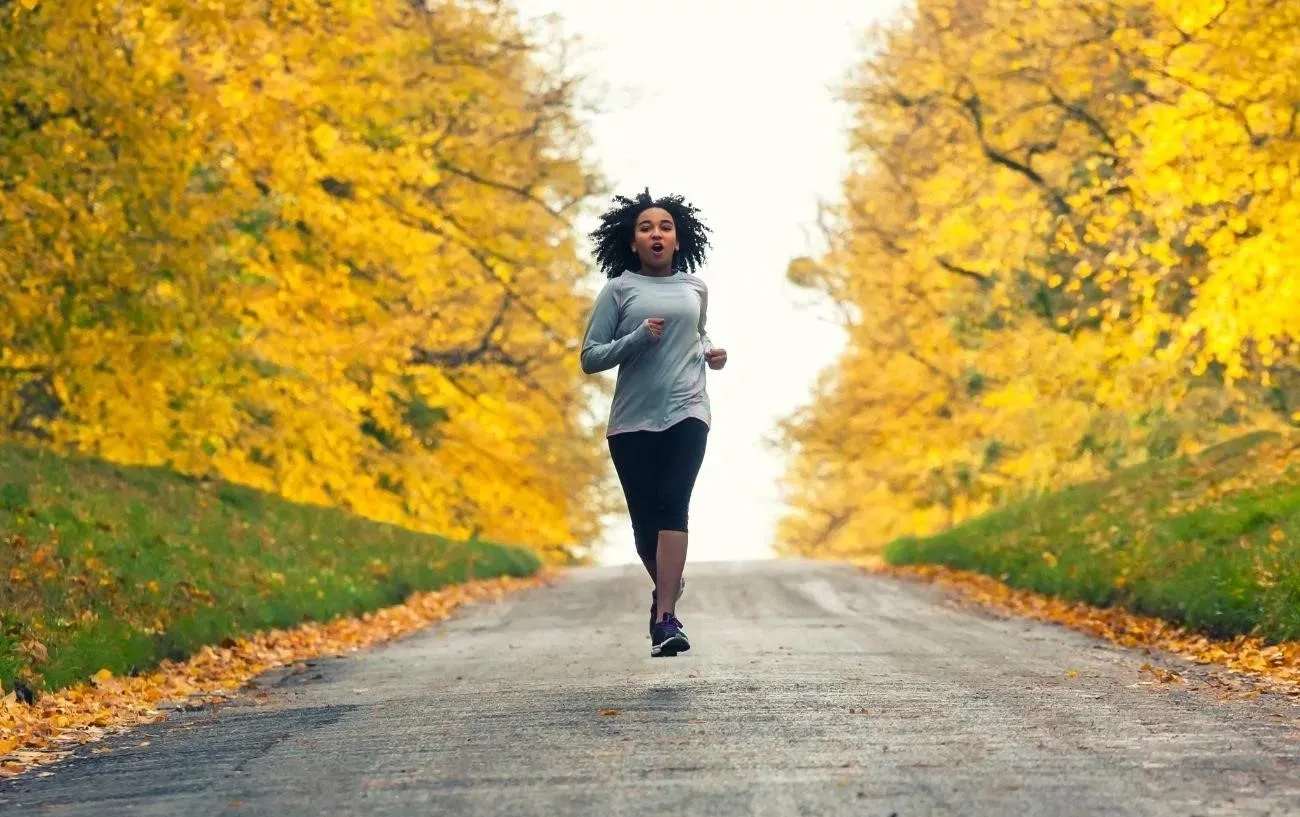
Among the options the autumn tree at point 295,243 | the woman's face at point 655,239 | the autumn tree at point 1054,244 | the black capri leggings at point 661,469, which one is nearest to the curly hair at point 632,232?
the woman's face at point 655,239

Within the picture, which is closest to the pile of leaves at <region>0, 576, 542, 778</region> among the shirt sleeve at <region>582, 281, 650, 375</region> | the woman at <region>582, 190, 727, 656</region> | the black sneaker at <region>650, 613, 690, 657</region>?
the black sneaker at <region>650, 613, 690, 657</region>

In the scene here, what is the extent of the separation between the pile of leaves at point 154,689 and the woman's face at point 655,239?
3376 millimetres

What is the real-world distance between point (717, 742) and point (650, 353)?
2935 millimetres

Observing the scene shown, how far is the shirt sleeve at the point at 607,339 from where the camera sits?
28.1 feet

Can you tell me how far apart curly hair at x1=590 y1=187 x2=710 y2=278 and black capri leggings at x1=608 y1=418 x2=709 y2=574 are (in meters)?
1.03

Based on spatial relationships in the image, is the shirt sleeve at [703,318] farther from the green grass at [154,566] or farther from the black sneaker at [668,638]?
the green grass at [154,566]

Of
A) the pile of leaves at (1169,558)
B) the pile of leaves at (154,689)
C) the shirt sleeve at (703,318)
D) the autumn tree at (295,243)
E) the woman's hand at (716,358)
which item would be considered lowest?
the pile of leaves at (154,689)

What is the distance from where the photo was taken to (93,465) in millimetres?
17328

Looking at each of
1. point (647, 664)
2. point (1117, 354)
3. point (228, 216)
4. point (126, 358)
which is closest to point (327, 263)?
point (228, 216)

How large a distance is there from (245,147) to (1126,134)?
10.2 m

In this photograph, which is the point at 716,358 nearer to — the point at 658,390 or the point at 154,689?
the point at 658,390

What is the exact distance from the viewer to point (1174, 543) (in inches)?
591

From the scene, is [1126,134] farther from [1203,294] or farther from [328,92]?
[328,92]

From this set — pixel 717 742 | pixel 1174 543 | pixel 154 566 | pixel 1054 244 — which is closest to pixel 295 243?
pixel 154 566
